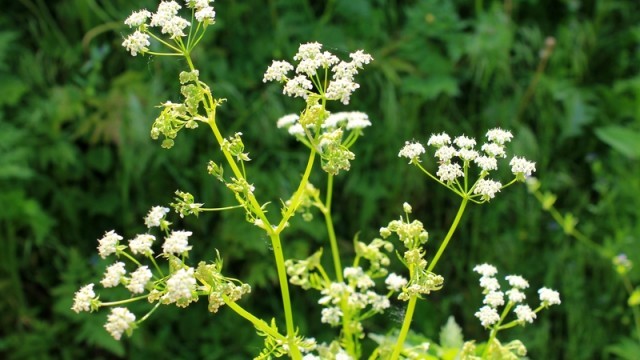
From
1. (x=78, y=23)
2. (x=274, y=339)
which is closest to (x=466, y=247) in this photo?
(x=78, y=23)

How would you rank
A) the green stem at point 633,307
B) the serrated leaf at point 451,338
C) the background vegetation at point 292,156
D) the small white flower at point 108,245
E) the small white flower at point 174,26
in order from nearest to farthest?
the small white flower at point 108,245, the small white flower at point 174,26, the serrated leaf at point 451,338, the green stem at point 633,307, the background vegetation at point 292,156

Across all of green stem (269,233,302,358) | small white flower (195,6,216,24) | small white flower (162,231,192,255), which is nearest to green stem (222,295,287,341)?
green stem (269,233,302,358)

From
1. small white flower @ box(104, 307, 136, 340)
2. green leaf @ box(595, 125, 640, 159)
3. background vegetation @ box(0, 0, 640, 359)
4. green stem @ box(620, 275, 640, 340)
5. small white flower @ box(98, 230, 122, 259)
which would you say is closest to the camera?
small white flower @ box(104, 307, 136, 340)

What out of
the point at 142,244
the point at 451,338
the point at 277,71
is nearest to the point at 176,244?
the point at 142,244

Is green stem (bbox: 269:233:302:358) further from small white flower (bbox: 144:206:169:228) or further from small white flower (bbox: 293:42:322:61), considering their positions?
small white flower (bbox: 293:42:322:61)

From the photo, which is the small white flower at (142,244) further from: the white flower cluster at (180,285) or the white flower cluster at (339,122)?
the white flower cluster at (339,122)

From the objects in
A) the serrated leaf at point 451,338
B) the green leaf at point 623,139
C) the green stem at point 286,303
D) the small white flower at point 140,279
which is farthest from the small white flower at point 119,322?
the green leaf at point 623,139

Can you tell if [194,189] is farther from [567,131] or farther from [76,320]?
[567,131]
